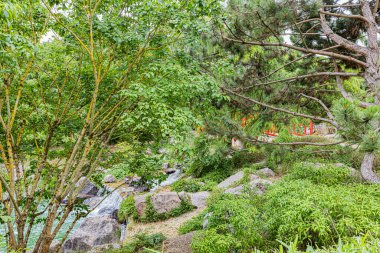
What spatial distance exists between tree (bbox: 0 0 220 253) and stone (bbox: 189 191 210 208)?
3999 millimetres

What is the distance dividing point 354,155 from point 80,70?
6.63m

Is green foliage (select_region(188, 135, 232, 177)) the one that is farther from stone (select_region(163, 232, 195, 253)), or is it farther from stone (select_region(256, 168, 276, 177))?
stone (select_region(163, 232, 195, 253))

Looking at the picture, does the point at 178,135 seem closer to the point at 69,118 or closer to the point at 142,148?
the point at 142,148

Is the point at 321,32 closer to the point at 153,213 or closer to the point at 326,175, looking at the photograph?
the point at 326,175

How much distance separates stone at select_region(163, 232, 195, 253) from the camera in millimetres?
4240

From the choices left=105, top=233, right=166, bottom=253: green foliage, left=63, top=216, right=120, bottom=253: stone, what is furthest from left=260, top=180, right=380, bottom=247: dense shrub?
left=63, top=216, right=120, bottom=253: stone

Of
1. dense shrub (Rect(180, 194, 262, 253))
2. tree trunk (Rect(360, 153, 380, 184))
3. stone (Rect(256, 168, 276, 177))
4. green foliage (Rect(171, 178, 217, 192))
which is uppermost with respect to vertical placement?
tree trunk (Rect(360, 153, 380, 184))

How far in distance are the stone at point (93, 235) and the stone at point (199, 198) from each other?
2.18 meters

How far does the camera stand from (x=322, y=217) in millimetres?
2512

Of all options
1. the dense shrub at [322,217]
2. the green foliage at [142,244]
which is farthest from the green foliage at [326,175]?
the green foliage at [142,244]

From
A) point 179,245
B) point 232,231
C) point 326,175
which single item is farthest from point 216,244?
point 326,175

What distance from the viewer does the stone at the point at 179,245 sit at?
13.9ft

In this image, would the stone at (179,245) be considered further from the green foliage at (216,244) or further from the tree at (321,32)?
the tree at (321,32)

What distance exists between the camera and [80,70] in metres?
3.49
